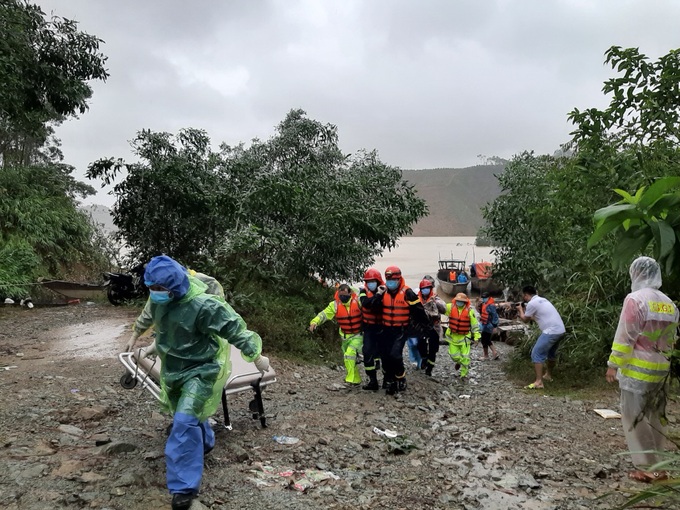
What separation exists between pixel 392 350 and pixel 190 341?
11.0 feet

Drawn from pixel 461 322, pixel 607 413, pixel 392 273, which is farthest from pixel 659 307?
pixel 461 322

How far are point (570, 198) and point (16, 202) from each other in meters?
13.3

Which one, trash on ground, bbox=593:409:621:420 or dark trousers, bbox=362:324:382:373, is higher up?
dark trousers, bbox=362:324:382:373

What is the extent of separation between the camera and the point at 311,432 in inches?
190

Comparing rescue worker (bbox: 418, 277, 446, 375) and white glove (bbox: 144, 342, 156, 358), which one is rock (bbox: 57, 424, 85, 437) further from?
rescue worker (bbox: 418, 277, 446, 375)

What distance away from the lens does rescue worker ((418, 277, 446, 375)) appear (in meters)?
8.00

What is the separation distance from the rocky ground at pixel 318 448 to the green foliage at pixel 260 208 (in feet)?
14.4

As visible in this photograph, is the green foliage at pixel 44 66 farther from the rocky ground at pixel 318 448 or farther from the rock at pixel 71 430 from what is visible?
the rock at pixel 71 430

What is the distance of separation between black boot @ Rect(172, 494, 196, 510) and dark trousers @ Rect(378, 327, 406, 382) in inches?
144

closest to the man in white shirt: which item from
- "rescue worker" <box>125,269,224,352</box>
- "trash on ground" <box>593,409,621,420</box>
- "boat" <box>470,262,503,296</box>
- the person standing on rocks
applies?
"trash on ground" <box>593,409,621,420</box>

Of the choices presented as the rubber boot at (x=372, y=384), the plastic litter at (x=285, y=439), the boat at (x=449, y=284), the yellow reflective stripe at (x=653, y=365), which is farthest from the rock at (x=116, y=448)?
the boat at (x=449, y=284)

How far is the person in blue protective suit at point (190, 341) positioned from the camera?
3330 mm

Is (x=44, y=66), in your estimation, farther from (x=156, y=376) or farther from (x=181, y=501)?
(x=181, y=501)

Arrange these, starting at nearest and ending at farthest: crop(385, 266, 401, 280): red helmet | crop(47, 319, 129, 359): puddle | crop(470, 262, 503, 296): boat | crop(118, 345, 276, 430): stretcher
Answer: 1. crop(118, 345, 276, 430): stretcher
2. crop(385, 266, 401, 280): red helmet
3. crop(47, 319, 129, 359): puddle
4. crop(470, 262, 503, 296): boat
